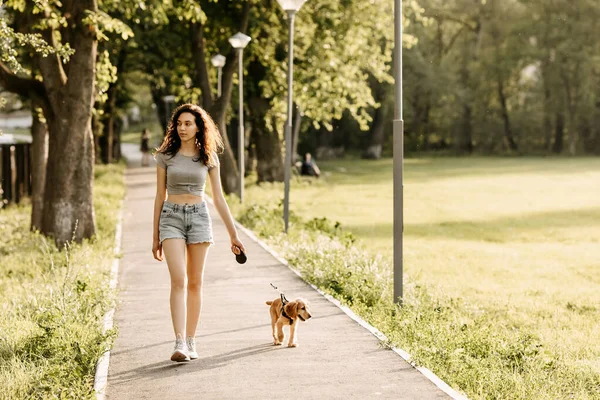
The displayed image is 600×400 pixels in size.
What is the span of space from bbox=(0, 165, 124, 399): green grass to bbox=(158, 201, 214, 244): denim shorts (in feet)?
3.83

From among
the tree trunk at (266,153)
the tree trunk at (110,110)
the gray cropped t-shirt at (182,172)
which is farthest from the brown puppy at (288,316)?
the tree trunk at (110,110)

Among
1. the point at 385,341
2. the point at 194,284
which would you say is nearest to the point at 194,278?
the point at 194,284

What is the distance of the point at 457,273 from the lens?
15328 millimetres

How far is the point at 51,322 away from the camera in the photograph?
27.2ft

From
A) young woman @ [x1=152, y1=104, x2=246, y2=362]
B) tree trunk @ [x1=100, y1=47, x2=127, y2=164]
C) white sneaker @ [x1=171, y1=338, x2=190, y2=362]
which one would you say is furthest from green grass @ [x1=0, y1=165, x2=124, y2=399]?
tree trunk @ [x1=100, y1=47, x2=127, y2=164]

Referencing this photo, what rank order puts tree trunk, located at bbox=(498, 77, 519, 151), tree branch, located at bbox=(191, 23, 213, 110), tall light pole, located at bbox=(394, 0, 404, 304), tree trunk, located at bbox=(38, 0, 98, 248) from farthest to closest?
1. tree trunk, located at bbox=(498, 77, 519, 151)
2. tree branch, located at bbox=(191, 23, 213, 110)
3. tree trunk, located at bbox=(38, 0, 98, 248)
4. tall light pole, located at bbox=(394, 0, 404, 304)

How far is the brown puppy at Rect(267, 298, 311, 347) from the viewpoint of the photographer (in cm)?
770

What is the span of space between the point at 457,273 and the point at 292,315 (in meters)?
7.95

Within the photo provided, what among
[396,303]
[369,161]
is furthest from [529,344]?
[369,161]

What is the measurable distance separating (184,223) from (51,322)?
1.78m

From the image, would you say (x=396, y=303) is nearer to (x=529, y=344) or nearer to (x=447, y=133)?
(x=529, y=344)

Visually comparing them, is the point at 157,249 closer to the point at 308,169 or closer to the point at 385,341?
the point at 385,341

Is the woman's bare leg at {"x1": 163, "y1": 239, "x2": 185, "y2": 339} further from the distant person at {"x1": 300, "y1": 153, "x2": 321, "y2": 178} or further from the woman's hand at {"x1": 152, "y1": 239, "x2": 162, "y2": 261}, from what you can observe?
the distant person at {"x1": 300, "y1": 153, "x2": 321, "y2": 178}

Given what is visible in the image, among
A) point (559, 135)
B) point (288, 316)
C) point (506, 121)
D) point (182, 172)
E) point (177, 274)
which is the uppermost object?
point (506, 121)
